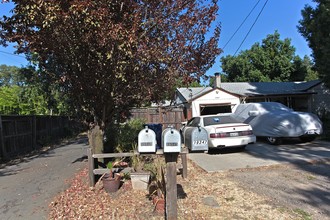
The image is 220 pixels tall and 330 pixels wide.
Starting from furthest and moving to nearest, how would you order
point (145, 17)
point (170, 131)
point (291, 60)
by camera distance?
point (291, 60) < point (145, 17) < point (170, 131)

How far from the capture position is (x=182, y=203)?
5324 mm

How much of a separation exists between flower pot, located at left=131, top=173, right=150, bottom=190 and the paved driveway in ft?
7.73

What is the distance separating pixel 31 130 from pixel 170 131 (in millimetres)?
12409

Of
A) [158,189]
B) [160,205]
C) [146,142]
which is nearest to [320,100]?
[158,189]

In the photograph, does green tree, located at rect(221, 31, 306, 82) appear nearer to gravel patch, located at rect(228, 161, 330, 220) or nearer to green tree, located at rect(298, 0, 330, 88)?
green tree, located at rect(298, 0, 330, 88)

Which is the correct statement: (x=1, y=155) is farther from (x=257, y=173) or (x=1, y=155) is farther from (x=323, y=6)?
(x=323, y=6)

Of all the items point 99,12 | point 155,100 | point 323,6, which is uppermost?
point 323,6

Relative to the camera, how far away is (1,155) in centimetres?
1119

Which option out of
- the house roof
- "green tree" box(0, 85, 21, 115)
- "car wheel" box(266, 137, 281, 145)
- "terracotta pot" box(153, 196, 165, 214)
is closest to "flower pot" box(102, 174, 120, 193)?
"terracotta pot" box(153, 196, 165, 214)

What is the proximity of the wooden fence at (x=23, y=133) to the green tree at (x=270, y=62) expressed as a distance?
27819 millimetres

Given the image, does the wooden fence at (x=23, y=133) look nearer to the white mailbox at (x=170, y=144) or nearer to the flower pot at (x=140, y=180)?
the flower pot at (x=140, y=180)

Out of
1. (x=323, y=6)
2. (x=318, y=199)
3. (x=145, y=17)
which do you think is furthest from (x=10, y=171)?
(x=323, y=6)

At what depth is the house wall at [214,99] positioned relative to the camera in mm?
24766

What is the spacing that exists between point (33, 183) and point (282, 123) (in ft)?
29.7
